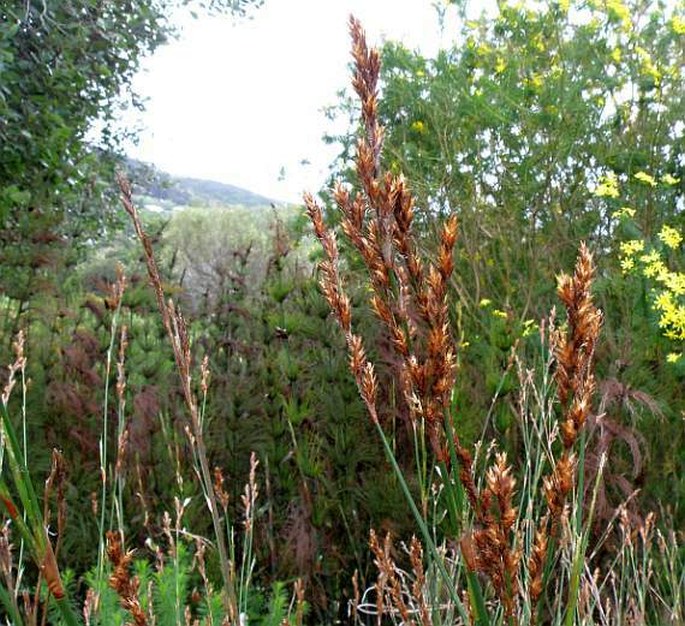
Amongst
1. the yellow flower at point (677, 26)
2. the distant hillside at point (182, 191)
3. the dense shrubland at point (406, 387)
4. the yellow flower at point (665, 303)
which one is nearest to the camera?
the dense shrubland at point (406, 387)

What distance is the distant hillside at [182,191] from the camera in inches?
402

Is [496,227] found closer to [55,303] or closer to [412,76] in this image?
[412,76]

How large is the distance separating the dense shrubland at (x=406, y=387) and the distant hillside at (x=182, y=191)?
1.48 meters

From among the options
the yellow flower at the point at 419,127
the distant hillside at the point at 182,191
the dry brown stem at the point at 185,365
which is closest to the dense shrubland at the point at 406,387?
the dry brown stem at the point at 185,365

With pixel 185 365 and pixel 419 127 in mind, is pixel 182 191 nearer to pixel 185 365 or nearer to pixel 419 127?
pixel 419 127

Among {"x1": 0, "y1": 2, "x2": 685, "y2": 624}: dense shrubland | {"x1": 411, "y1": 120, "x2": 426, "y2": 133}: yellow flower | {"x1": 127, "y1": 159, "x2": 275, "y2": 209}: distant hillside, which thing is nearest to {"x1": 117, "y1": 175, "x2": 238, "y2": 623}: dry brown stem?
{"x1": 0, "y1": 2, "x2": 685, "y2": 624}: dense shrubland

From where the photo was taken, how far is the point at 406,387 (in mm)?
868

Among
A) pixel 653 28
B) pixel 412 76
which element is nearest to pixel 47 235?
pixel 412 76

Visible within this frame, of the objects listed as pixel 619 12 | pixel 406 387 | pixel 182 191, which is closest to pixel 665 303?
pixel 406 387

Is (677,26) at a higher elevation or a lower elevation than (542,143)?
higher

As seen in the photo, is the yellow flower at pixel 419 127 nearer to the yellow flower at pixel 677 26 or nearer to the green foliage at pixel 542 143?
the green foliage at pixel 542 143

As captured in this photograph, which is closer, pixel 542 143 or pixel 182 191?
pixel 542 143

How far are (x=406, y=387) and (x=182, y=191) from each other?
28.2 m

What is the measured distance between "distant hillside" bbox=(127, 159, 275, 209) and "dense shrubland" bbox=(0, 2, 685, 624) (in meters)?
1.48
